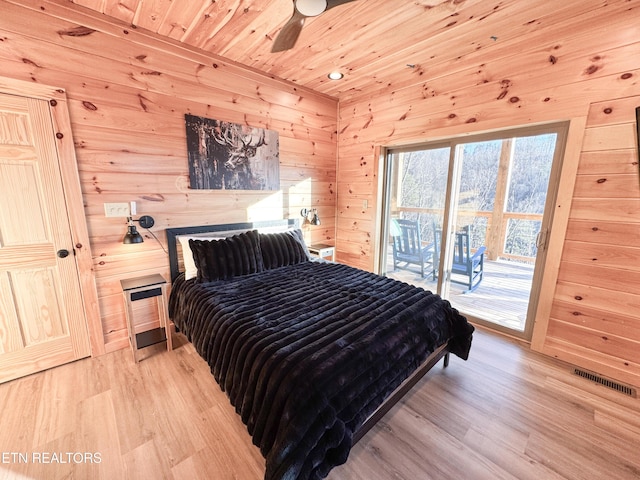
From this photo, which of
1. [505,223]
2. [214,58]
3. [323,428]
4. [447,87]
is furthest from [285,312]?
[447,87]

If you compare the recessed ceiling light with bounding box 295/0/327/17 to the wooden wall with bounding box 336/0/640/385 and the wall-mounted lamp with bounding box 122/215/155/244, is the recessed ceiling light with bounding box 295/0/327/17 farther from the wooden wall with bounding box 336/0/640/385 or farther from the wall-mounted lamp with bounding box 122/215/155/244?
the wall-mounted lamp with bounding box 122/215/155/244

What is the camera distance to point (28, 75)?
1.80 metres

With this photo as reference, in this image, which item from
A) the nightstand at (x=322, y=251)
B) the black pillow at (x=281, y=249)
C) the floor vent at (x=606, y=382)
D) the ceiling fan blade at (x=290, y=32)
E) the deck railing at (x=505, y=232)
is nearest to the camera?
the ceiling fan blade at (x=290, y=32)

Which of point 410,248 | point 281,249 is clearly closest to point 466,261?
point 410,248

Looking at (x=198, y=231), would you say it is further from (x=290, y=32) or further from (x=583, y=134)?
(x=583, y=134)

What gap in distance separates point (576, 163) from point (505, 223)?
73 cm

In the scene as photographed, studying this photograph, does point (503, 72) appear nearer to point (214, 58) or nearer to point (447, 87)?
point (447, 87)

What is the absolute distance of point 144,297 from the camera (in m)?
2.15

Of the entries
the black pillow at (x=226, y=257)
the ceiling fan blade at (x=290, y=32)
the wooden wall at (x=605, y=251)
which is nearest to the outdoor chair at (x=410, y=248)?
the wooden wall at (x=605, y=251)

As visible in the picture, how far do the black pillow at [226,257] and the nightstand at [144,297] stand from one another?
328mm

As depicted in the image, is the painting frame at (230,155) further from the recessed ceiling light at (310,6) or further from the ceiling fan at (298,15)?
the recessed ceiling light at (310,6)

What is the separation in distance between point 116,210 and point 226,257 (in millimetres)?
956

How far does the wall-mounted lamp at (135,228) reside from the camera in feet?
6.91

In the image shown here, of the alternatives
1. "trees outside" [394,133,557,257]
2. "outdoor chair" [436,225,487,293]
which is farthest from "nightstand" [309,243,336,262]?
"outdoor chair" [436,225,487,293]
